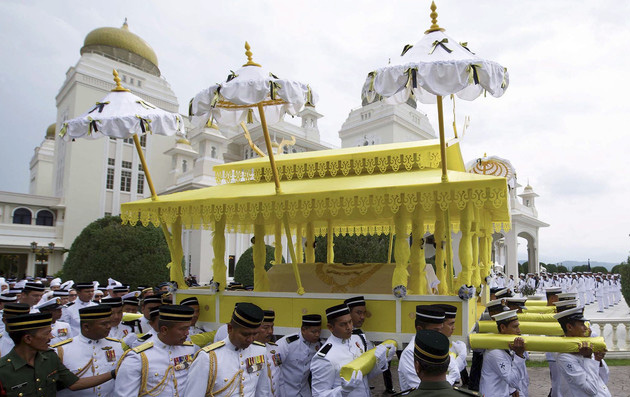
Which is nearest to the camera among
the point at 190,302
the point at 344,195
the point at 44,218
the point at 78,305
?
the point at 344,195

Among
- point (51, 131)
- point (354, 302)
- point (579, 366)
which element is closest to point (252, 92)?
point (354, 302)

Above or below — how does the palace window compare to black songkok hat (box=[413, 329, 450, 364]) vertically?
above

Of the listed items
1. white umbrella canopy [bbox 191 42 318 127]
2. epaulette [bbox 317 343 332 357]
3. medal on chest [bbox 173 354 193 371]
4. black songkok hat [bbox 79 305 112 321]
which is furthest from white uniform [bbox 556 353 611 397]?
black songkok hat [bbox 79 305 112 321]

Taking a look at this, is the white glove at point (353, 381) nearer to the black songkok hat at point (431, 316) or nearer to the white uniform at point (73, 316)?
the black songkok hat at point (431, 316)

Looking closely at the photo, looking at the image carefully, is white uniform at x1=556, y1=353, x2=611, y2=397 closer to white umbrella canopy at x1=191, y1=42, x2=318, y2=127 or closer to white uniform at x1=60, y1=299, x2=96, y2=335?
white umbrella canopy at x1=191, y1=42, x2=318, y2=127

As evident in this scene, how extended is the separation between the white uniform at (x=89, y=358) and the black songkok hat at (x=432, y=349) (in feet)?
10.1

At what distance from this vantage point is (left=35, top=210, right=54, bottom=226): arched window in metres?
38.3

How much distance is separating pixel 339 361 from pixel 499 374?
204 cm

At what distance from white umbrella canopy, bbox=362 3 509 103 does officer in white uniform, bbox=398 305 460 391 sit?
256 cm

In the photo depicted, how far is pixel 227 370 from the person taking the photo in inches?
148

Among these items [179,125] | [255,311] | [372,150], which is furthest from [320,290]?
[255,311]

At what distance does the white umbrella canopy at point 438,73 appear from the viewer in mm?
5102

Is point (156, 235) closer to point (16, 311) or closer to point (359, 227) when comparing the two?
point (359, 227)

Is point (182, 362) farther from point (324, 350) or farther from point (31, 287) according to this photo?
point (31, 287)
